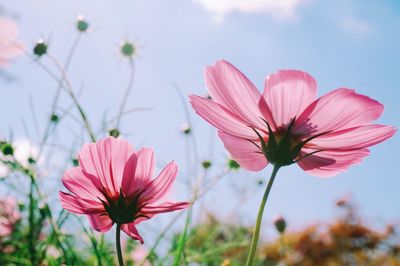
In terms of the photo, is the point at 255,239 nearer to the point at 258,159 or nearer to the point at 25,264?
the point at 258,159

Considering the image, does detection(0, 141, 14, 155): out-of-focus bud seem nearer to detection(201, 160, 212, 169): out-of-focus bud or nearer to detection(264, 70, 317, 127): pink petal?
detection(201, 160, 212, 169): out-of-focus bud

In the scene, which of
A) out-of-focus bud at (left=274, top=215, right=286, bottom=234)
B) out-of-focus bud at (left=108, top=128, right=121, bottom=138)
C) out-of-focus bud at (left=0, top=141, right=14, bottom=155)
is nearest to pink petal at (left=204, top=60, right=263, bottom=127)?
out-of-focus bud at (left=108, top=128, right=121, bottom=138)

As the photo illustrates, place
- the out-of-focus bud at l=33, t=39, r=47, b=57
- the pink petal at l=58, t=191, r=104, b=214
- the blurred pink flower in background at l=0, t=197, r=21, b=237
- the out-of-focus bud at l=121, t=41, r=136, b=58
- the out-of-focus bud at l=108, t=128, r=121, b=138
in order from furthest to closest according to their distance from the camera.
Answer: the blurred pink flower in background at l=0, t=197, r=21, b=237 → the out-of-focus bud at l=121, t=41, r=136, b=58 → the out-of-focus bud at l=33, t=39, r=47, b=57 → the out-of-focus bud at l=108, t=128, r=121, b=138 → the pink petal at l=58, t=191, r=104, b=214

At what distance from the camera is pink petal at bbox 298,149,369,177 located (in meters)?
0.40

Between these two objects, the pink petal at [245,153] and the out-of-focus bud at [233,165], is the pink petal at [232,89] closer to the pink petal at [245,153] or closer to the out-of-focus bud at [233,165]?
the pink petal at [245,153]

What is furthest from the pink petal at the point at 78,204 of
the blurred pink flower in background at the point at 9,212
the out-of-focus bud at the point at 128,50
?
the blurred pink flower in background at the point at 9,212

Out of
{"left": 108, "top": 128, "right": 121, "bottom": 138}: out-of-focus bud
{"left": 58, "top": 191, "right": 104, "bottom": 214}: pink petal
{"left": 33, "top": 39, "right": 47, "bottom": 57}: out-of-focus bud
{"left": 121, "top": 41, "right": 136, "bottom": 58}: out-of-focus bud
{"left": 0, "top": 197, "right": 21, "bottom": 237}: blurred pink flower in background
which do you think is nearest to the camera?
{"left": 58, "top": 191, "right": 104, "bottom": 214}: pink petal

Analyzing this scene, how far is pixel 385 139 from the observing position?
0.37 metres

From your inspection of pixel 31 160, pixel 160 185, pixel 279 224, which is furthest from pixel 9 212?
pixel 160 185

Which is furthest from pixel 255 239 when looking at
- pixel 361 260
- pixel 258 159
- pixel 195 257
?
pixel 361 260

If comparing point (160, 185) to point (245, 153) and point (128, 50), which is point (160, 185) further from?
point (128, 50)

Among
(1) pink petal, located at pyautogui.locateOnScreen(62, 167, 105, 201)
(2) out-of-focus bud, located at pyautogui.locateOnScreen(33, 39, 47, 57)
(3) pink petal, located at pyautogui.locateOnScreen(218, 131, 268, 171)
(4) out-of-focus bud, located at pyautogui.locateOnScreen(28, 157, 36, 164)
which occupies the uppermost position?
(2) out-of-focus bud, located at pyautogui.locateOnScreen(33, 39, 47, 57)

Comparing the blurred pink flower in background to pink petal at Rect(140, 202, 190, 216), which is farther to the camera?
the blurred pink flower in background

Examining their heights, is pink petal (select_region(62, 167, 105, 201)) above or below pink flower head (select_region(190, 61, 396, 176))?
below
